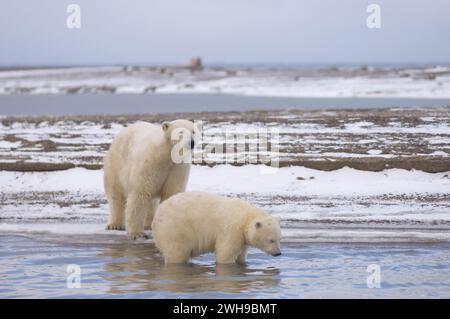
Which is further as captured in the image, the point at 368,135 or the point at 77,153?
the point at 368,135

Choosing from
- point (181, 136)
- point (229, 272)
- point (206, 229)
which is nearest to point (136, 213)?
point (181, 136)

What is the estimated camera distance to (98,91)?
51625 mm

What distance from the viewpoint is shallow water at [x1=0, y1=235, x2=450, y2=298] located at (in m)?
8.35

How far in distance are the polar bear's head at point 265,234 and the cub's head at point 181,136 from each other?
128cm

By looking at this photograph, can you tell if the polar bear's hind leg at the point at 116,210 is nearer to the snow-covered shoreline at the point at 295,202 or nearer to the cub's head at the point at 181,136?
the snow-covered shoreline at the point at 295,202

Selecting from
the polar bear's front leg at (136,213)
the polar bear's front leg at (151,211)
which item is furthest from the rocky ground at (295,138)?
the polar bear's front leg at (136,213)

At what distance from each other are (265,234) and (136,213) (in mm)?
2146

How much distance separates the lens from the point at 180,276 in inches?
348

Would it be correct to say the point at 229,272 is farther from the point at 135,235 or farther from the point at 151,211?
the point at 151,211

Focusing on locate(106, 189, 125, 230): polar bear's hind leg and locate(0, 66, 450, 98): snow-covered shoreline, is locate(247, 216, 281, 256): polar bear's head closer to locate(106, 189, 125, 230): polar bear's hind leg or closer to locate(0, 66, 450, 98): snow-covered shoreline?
locate(106, 189, 125, 230): polar bear's hind leg

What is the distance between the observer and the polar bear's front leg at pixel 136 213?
397 inches

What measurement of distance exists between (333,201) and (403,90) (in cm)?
2837

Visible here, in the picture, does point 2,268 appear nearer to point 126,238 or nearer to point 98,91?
point 126,238
